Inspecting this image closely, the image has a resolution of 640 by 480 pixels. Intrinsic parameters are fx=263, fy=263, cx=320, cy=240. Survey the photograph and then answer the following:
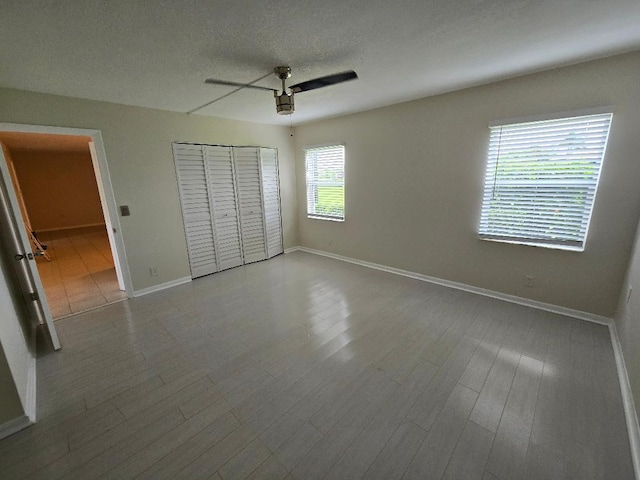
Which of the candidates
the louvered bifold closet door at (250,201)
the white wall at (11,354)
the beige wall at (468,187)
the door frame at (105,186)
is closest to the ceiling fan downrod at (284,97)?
the beige wall at (468,187)

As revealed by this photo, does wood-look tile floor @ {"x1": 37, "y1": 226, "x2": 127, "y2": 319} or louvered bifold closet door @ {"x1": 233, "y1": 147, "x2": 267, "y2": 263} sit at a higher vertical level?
louvered bifold closet door @ {"x1": 233, "y1": 147, "x2": 267, "y2": 263}

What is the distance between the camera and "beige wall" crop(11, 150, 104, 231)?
298 inches

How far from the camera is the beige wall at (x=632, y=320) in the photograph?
1685mm

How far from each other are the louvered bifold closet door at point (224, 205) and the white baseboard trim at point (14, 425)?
2826 mm

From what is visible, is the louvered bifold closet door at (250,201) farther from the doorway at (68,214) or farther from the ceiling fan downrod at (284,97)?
the ceiling fan downrod at (284,97)

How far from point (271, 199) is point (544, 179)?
3916 millimetres

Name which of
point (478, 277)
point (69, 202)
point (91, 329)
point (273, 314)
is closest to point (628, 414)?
point (478, 277)

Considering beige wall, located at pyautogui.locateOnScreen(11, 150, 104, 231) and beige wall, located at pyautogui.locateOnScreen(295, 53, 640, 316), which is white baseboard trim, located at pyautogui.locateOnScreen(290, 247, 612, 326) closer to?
beige wall, located at pyautogui.locateOnScreen(295, 53, 640, 316)

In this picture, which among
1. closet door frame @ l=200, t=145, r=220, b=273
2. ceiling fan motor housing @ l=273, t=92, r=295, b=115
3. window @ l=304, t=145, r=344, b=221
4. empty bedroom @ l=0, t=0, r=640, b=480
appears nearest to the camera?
empty bedroom @ l=0, t=0, r=640, b=480

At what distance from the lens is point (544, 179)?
2.70m

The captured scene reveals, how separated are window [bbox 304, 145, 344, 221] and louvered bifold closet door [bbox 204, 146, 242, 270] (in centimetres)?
145

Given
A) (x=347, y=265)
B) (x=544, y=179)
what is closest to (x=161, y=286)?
(x=347, y=265)

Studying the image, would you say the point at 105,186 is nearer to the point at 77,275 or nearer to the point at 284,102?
the point at 77,275

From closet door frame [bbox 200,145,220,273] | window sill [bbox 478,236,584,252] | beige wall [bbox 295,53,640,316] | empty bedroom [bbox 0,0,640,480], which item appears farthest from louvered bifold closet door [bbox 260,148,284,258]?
window sill [bbox 478,236,584,252]
